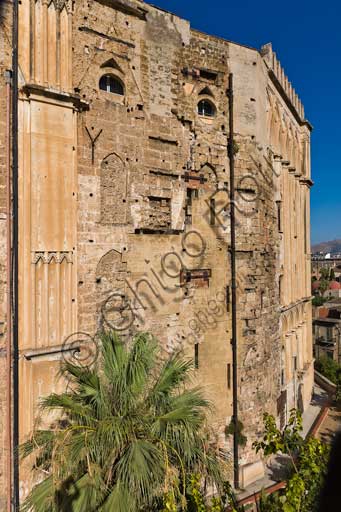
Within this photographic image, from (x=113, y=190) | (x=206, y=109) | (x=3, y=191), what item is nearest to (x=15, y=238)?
(x=3, y=191)

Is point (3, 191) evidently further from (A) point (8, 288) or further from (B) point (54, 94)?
(B) point (54, 94)

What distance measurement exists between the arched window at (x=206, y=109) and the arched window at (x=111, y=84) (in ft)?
8.89

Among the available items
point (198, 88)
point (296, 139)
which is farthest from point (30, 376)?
point (296, 139)

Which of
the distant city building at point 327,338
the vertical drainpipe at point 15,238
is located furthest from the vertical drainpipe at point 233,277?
the distant city building at point 327,338

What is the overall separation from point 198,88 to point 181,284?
585 cm

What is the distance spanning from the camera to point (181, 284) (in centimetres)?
1160

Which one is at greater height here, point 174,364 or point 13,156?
point 13,156

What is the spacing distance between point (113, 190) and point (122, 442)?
647 cm

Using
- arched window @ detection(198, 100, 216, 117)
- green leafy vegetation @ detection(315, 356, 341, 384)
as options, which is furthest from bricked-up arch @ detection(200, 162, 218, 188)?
green leafy vegetation @ detection(315, 356, 341, 384)

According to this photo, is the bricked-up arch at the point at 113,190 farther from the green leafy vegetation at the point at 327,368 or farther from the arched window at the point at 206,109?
the green leafy vegetation at the point at 327,368

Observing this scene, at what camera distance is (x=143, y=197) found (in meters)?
10.9

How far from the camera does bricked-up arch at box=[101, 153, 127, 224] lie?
10.1m

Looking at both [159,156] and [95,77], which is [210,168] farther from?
[95,77]

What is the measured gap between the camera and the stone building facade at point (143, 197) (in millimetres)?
8844
